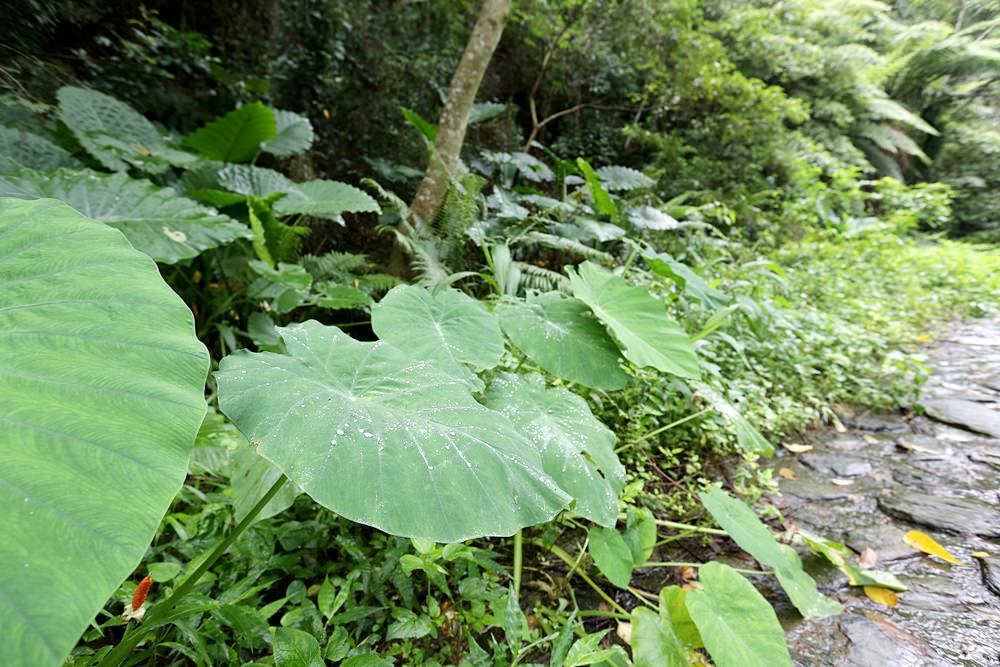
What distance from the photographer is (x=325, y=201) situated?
232 cm

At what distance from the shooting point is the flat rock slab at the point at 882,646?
1.05 meters

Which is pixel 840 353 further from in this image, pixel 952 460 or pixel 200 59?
pixel 200 59

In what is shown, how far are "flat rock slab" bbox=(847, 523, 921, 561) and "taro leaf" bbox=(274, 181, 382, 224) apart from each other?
2.28 m

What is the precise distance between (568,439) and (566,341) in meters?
0.36

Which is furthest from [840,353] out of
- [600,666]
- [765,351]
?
[600,666]

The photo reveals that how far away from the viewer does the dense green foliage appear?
54cm

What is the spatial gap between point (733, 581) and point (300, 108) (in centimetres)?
403


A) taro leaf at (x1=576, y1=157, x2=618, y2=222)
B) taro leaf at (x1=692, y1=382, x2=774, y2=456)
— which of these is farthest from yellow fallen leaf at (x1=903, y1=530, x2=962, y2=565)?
taro leaf at (x1=576, y1=157, x2=618, y2=222)

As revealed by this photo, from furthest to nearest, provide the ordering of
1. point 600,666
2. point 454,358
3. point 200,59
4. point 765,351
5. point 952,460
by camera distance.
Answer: point 200,59, point 765,351, point 952,460, point 454,358, point 600,666

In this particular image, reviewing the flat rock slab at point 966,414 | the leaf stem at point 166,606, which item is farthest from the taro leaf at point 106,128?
the flat rock slab at point 966,414

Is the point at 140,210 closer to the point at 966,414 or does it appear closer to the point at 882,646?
the point at 882,646

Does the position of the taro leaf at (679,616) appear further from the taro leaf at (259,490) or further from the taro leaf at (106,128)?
the taro leaf at (106,128)

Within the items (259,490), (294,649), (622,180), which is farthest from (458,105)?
(294,649)

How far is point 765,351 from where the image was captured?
2.52 meters
